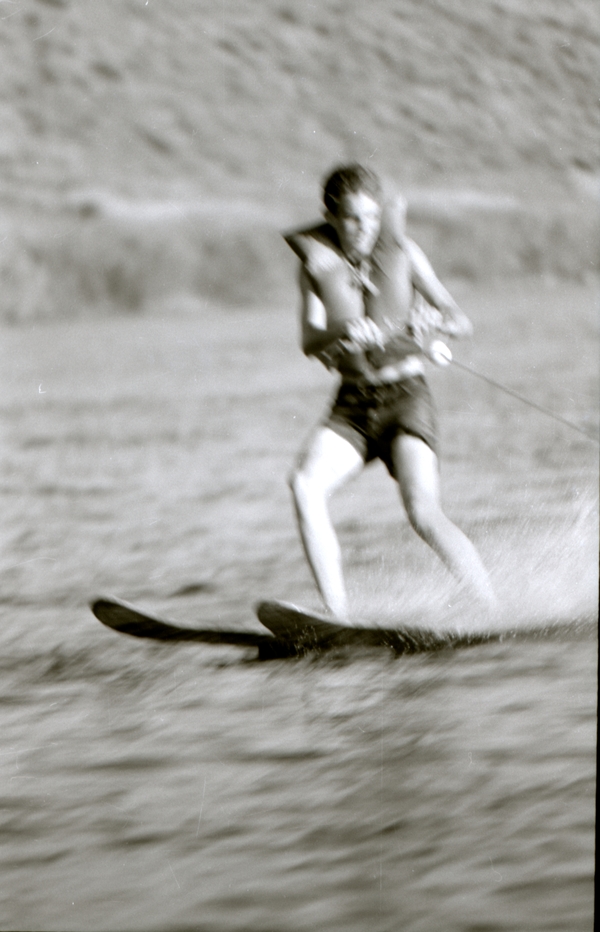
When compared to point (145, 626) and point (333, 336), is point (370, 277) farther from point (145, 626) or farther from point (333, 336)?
point (145, 626)

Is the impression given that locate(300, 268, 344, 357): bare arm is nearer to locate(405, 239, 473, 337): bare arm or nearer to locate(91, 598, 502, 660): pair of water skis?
locate(405, 239, 473, 337): bare arm

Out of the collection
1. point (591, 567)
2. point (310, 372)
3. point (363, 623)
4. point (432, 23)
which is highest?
point (432, 23)

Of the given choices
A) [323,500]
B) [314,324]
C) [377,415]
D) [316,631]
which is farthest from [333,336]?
[316,631]

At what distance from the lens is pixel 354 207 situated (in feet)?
5.41

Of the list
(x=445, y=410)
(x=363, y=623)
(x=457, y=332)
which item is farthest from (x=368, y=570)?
(x=457, y=332)

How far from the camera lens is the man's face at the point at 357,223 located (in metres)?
1.64

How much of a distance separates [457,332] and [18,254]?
665 millimetres

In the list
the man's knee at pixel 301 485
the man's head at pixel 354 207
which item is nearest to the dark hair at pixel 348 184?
the man's head at pixel 354 207

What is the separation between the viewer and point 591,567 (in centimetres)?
172

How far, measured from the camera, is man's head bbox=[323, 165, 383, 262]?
1640 millimetres

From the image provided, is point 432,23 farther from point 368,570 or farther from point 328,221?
point 368,570

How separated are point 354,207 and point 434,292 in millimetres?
176

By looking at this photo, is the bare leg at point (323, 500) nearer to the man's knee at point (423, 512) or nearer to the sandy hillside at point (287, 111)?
the man's knee at point (423, 512)

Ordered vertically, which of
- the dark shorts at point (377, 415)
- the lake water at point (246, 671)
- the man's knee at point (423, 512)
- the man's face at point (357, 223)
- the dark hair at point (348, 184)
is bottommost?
the lake water at point (246, 671)
